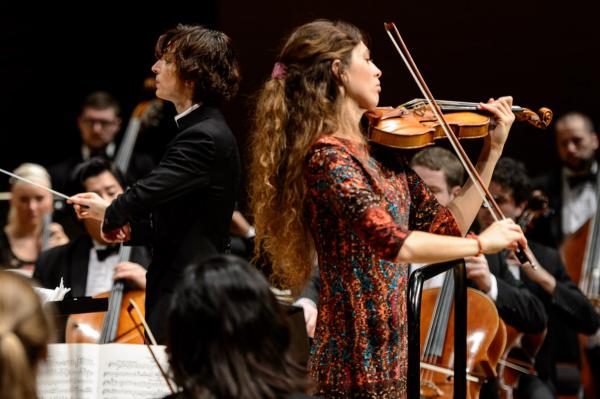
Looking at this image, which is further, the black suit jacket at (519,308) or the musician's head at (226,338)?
the black suit jacket at (519,308)

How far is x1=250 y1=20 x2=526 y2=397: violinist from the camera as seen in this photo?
6.57ft

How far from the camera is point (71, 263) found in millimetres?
3781

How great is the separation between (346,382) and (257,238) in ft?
1.54

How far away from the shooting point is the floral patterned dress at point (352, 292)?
6.82 ft

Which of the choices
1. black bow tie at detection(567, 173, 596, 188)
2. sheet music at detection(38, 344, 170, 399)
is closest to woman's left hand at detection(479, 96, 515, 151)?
sheet music at detection(38, 344, 170, 399)

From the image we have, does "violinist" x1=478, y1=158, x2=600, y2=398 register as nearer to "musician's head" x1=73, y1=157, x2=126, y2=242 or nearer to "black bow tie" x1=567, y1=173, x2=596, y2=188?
"black bow tie" x1=567, y1=173, x2=596, y2=188

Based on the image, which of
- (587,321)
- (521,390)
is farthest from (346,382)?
(587,321)

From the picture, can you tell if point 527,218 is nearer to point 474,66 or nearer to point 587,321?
point 587,321

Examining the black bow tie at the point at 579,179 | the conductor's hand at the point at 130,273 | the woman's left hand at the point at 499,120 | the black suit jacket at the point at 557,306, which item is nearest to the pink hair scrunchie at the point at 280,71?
the woman's left hand at the point at 499,120

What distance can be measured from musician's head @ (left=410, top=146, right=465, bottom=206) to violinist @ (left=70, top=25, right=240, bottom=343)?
2.98ft

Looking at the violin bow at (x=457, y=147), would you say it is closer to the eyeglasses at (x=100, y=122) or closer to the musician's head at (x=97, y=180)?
the musician's head at (x=97, y=180)

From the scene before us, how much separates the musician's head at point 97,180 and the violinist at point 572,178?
6.58 feet

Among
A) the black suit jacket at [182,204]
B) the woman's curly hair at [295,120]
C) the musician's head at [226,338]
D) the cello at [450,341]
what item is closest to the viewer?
the musician's head at [226,338]

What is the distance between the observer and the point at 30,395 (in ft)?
4.49
